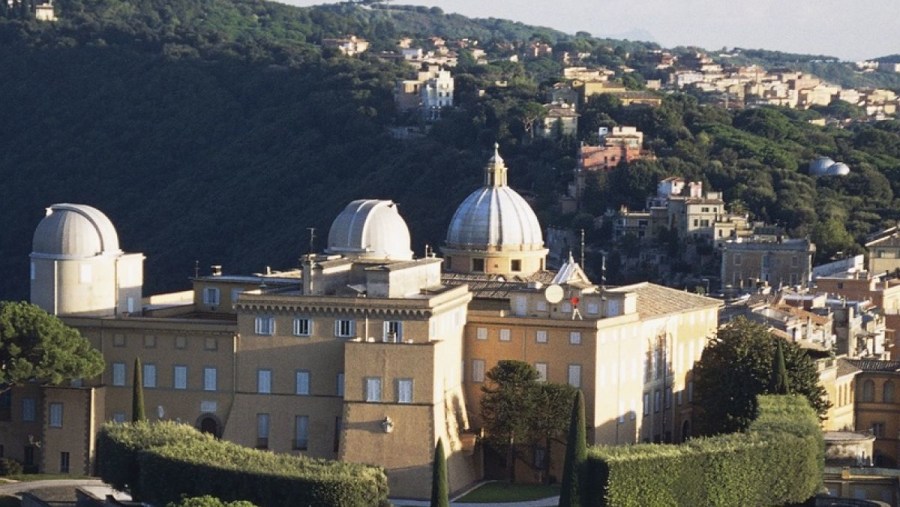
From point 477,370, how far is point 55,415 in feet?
40.7

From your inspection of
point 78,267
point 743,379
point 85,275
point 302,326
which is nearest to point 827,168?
point 743,379

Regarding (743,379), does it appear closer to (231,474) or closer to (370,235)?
(370,235)

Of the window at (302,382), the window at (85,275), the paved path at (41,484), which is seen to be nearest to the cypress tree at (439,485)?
the window at (302,382)

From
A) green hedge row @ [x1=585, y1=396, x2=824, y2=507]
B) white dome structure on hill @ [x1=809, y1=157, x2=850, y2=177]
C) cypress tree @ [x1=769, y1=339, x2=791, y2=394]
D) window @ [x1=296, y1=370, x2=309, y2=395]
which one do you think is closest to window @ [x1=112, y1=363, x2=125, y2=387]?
window @ [x1=296, y1=370, x2=309, y2=395]

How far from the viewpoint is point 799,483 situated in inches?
2810

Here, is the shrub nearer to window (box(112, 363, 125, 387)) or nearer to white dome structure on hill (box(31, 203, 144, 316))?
window (box(112, 363, 125, 387))

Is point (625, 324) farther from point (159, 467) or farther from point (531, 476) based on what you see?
point (159, 467)

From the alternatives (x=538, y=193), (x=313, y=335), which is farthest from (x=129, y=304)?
(x=538, y=193)

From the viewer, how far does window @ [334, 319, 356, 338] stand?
72.4 meters

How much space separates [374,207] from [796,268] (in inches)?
2127

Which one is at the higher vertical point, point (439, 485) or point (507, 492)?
point (439, 485)

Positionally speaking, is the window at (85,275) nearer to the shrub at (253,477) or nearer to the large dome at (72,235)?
the large dome at (72,235)

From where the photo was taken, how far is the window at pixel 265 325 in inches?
2881

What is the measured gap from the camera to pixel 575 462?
2603 inches
